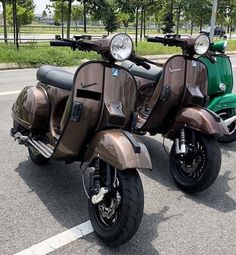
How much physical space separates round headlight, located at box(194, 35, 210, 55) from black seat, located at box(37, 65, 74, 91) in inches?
47.5

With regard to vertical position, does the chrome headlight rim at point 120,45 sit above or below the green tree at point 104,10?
below

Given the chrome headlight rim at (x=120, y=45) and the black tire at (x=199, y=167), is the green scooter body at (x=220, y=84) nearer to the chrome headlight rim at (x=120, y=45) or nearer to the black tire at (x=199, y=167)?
the black tire at (x=199, y=167)

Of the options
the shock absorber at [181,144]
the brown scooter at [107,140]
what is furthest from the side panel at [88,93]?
the shock absorber at [181,144]

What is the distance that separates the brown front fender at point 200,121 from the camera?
3.55 meters

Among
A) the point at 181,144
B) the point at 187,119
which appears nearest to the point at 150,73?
the point at 187,119

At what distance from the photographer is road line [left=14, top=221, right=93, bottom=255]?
Result: 2.69 m

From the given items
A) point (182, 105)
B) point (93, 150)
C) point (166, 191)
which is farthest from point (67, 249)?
point (182, 105)

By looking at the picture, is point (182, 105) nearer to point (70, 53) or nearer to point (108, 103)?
point (108, 103)

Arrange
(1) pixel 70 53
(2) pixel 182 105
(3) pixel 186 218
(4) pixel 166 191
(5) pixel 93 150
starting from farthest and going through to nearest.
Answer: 1. (1) pixel 70 53
2. (2) pixel 182 105
3. (4) pixel 166 191
4. (3) pixel 186 218
5. (5) pixel 93 150

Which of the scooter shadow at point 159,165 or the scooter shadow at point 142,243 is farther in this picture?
the scooter shadow at point 159,165

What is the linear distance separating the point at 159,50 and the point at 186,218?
1485 centimetres

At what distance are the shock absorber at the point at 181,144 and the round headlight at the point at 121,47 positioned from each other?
1.18 metres

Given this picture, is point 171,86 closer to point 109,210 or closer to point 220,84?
point 220,84

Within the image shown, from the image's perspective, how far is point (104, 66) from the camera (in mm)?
3051
